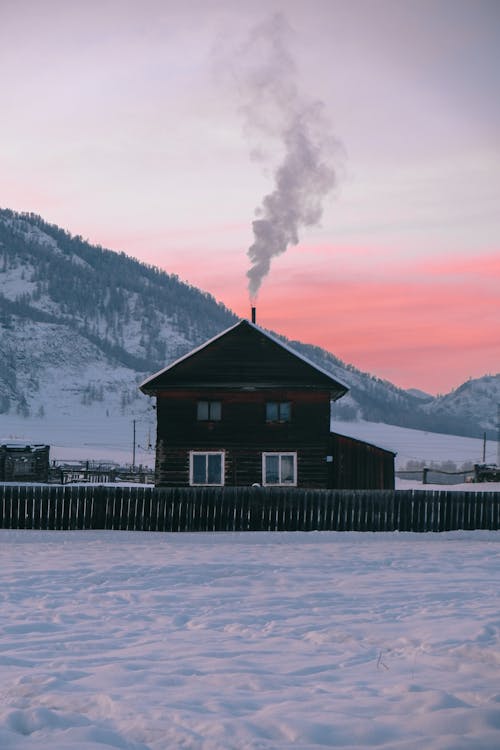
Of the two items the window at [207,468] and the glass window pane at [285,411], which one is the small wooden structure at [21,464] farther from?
the glass window pane at [285,411]

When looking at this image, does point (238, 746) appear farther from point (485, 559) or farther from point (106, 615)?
point (485, 559)

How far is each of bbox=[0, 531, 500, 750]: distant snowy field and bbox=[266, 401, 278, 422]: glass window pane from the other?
17.9m

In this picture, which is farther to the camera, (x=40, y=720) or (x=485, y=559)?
(x=485, y=559)

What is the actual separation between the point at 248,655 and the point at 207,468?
2589 cm

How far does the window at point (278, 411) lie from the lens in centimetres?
3462

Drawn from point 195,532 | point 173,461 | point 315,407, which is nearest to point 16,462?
point 173,461

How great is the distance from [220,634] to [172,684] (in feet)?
7.43

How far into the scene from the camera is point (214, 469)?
3441 centimetres

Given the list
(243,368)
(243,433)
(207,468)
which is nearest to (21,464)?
(207,468)

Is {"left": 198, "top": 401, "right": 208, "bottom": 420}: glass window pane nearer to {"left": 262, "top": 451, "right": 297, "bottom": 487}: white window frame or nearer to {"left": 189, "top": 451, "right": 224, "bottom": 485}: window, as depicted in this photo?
{"left": 189, "top": 451, "right": 224, "bottom": 485}: window

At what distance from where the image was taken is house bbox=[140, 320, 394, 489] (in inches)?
1351

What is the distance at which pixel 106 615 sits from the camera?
10.8 m

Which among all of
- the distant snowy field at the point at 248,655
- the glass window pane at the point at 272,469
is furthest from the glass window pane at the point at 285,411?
the distant snowy field at the point at 248,655

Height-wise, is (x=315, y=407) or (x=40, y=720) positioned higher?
(x=315, y=407)
